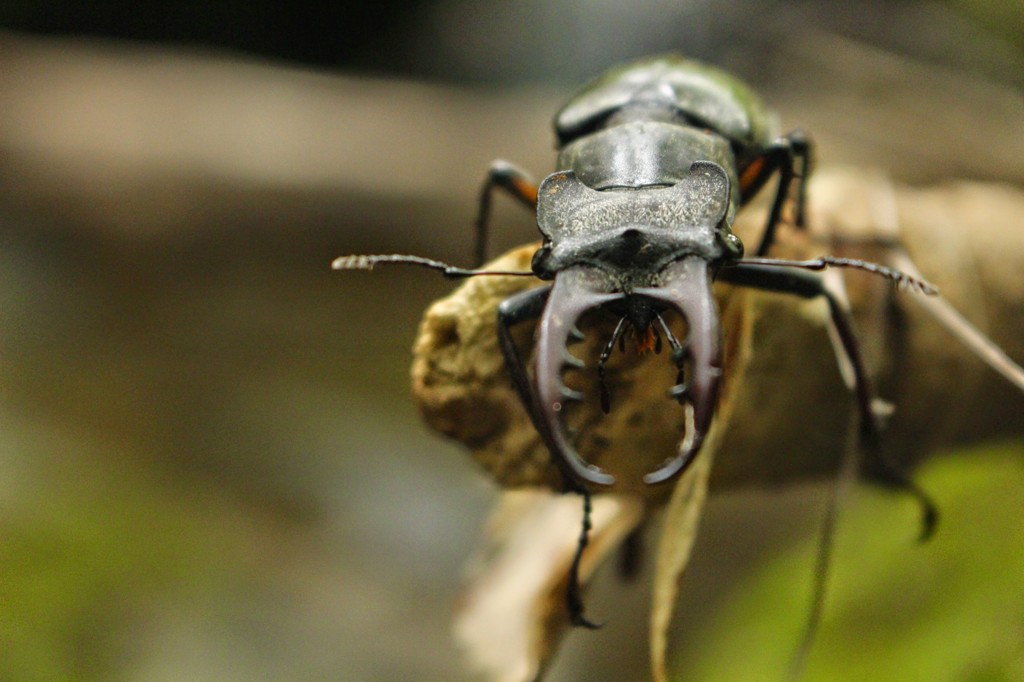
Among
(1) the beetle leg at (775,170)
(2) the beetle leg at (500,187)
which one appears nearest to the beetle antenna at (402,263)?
(2) the beetle leg at (500,187)

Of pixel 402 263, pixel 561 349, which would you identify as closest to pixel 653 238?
pixel 561 349

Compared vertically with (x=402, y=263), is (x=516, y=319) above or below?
below

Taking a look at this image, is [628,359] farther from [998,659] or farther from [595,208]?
[998,659]

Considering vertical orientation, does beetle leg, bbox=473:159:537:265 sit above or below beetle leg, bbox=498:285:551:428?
above

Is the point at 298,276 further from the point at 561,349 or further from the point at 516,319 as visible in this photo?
the point at 561,349

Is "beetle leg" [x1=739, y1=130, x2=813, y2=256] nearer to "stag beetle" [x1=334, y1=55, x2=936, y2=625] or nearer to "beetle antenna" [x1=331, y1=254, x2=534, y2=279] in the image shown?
"stag beetle" [x1=334, y1=55, x2=936, y2=625]

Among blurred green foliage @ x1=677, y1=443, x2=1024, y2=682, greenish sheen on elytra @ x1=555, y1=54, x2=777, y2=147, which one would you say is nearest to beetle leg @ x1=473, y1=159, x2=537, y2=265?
greenish sheen on elytra @ x1=555, y1=54, x2=777, y2=147

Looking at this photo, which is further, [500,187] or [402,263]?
[500,187]

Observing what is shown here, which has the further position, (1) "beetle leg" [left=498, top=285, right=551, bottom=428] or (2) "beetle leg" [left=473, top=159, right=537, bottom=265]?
(2) "beetle leg" [left=473, top=159, right=537, bottom=265]
